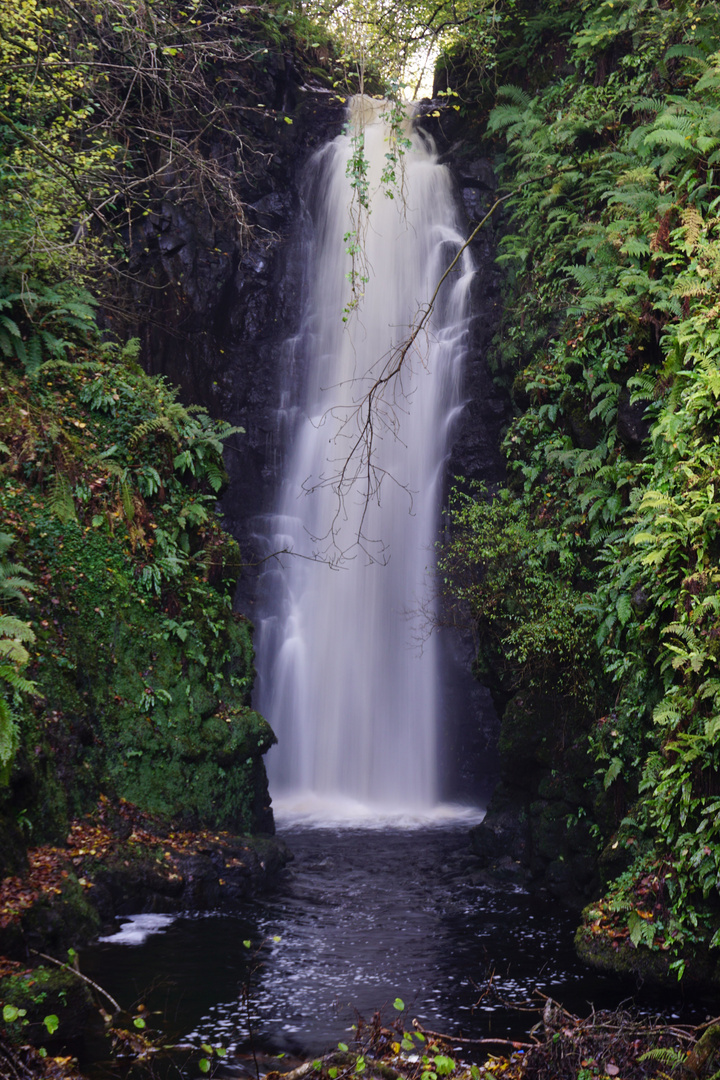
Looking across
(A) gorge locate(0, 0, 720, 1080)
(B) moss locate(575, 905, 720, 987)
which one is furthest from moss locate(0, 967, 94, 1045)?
(B) moss locate(575, 905, 720, 987)

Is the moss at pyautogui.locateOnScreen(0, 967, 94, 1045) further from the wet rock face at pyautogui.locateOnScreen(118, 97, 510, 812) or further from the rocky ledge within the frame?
the wet rock face at pyautogui.locateOnScreen(118, 97, 510, 812)

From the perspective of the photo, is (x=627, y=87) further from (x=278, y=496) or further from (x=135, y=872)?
(x=135, y=872)

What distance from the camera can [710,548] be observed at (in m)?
6.71

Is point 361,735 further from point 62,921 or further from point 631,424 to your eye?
point 62,921

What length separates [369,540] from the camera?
1438 cm

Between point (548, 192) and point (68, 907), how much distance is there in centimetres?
1219

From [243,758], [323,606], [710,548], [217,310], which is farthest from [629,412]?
[217,310]

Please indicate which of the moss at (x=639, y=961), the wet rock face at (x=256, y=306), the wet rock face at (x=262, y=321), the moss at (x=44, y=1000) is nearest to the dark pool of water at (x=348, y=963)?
the moss at (x=639, y=961)

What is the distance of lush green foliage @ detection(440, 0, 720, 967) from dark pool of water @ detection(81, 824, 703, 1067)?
1.26 metres

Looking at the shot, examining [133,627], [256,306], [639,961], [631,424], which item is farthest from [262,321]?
[639,961]

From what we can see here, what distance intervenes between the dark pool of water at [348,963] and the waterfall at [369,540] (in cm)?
511

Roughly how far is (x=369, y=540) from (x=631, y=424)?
6406 millimetres

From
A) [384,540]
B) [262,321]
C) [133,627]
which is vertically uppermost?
[262,321]

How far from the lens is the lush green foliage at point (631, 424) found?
21.4ft
